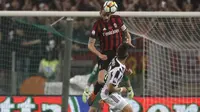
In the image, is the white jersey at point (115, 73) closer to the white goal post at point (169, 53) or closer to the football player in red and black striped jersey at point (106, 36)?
the football player in red and black striped jersey at point (106, 36)

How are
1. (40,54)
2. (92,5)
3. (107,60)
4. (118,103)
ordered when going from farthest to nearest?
1. (92,5)
2. (40,54)
3. (107,60)
4. (118,103)

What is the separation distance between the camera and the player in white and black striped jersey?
9.81 m

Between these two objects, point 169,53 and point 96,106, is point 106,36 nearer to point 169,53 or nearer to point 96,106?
point 96,106

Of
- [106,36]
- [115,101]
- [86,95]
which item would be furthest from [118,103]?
[86,95]

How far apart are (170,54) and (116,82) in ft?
12.1

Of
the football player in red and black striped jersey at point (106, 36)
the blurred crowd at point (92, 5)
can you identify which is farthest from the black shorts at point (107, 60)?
the blurred crowd at point (92, 5)

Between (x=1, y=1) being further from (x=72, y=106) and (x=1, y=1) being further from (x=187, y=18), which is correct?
(x=187, y=18)

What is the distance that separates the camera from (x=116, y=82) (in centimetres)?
980

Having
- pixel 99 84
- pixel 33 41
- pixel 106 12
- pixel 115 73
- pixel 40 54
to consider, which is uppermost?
pixel 106 12

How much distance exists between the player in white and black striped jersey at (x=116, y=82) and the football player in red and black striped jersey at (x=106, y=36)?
4.13 feet

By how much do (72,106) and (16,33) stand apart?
1900mm

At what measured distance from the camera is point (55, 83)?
42.9 ft

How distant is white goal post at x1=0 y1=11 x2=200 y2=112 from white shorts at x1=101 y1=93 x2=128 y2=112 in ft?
9.28

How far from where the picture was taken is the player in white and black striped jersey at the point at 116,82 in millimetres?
9812
